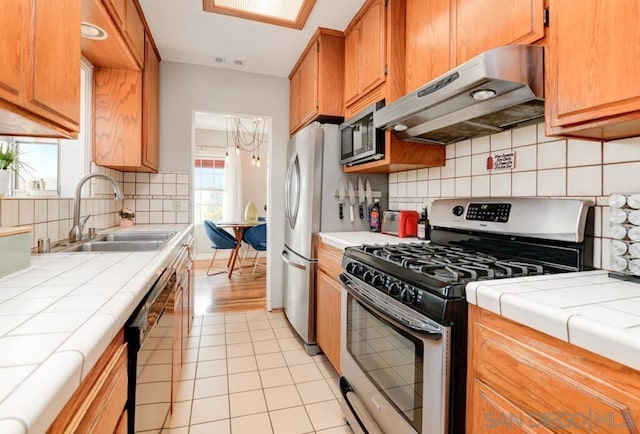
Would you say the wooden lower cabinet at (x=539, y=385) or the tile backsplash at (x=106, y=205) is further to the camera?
the tile backsplash at (x=106, y=205)

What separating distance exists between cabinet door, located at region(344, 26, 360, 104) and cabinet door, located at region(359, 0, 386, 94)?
6cm

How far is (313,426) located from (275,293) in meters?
1.74

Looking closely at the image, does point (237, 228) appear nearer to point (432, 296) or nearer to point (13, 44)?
point (13, 44)

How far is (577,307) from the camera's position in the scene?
736mm

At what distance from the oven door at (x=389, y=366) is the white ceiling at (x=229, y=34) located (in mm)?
1855

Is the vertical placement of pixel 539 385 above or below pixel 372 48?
below

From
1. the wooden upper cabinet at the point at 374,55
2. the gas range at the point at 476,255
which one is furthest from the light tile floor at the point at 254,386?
the wooden upper cabinet at the point at 374,55

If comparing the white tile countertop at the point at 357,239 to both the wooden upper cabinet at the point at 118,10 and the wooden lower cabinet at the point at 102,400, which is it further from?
the wooden upper cabinet at the point at 118,10

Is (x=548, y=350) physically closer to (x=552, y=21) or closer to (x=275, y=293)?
(x=552, y=21)

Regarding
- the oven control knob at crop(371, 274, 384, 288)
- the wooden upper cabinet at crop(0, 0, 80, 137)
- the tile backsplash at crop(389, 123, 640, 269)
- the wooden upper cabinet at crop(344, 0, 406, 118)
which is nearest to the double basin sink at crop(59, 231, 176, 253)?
the wooden upper cabinet at crop(0, 0, 80, 137)

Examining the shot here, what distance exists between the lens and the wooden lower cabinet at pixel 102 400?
531mm

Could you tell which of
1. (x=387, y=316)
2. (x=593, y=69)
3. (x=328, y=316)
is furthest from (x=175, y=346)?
(x=593, y=69)

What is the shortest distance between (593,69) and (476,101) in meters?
0.44

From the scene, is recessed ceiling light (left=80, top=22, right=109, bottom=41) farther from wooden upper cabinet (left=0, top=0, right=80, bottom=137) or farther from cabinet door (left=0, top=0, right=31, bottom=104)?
cabinet door (left=0, top=0, right=31, bottom=104)
